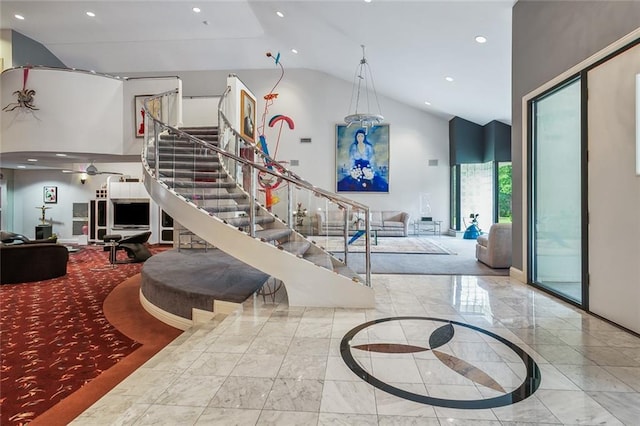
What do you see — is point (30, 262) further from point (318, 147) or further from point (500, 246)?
point (500, 246)

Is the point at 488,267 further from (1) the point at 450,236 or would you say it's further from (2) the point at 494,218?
(1) the point at 450,236

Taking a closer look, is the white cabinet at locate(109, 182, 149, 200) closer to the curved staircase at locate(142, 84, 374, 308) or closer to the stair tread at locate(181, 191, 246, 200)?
the curved staircase at locate(142, 84, 374, 308)

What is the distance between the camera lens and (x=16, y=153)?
8117 mm

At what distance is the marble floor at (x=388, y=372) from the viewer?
1.85 m

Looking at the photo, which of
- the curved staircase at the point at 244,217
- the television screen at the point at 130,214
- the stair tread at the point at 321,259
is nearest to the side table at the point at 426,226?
the curved staircase at the point at 244,217

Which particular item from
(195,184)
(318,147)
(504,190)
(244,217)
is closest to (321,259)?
(244,217)

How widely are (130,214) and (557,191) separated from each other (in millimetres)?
11631

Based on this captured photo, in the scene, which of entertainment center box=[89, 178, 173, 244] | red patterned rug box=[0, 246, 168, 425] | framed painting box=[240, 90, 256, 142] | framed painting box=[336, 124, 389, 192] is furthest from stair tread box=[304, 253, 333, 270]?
entertainment center box=[89, 178, 173, 244]

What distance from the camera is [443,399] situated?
78.8 inches

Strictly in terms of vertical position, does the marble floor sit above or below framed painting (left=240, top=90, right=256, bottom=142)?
below

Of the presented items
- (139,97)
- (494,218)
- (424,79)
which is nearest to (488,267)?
(494,218)

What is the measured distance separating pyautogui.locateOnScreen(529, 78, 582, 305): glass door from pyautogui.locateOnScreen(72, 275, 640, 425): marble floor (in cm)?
66

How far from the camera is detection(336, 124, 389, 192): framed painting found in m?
12.4

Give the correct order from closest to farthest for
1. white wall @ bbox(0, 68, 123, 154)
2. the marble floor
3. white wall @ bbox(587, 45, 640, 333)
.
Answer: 1. the marble floor
2. white wall @ bbox(587, 45, 640, 333)
3. white wall @ bbox(0, 68, 123, 154)
